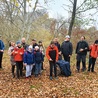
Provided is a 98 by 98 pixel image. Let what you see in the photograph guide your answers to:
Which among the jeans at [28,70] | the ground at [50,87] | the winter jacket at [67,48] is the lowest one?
the ground at [50,87]

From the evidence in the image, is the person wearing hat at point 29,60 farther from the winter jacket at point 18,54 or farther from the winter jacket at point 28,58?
the winter jacket at point 18,54

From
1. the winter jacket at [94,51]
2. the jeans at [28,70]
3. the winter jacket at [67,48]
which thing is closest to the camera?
the jeans at [28,70]

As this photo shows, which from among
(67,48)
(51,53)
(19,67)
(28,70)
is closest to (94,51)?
(67,48)

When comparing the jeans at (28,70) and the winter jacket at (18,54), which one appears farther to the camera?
the jeans at (28,70)

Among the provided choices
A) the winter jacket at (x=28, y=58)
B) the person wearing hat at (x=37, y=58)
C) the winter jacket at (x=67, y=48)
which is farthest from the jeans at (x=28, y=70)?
the winter jacket at (x=67, y=48)

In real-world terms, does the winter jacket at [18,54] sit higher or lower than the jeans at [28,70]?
higher

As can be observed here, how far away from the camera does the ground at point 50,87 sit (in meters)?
8.11

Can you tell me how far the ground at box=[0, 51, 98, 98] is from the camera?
26.6ft

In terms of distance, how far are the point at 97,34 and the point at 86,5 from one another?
11678mm

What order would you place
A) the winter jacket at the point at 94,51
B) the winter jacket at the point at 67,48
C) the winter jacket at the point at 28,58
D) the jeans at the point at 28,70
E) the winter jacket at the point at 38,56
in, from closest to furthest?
the winter jacket at the point at 28,58, the jeans at the point at 28,70, the winter jacket at the point at 38,56, the winter jacket at the point at 67,48, the winter jacket at the point at 94,51

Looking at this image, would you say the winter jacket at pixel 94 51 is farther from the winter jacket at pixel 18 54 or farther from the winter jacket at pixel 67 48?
the winter jacket at pixel 18 54

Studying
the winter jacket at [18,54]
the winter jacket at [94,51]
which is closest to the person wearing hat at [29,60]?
the winter jacket at [18,54]

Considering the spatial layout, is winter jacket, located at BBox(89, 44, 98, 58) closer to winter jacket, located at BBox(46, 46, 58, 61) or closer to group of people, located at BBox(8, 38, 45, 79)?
winter jacket, located at BBox(46, 46, 58, 61)

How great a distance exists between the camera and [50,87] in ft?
29.5
